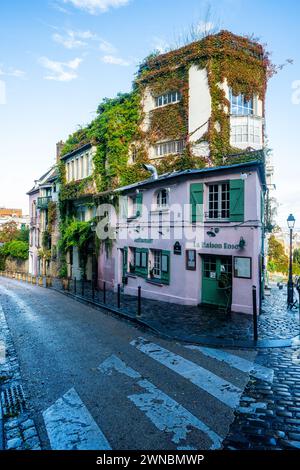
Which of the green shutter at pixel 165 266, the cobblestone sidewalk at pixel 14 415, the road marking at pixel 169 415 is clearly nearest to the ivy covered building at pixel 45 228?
the green shutter at pixel 165 266

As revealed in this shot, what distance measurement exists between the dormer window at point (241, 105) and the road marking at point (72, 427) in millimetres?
20446

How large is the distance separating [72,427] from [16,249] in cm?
4005

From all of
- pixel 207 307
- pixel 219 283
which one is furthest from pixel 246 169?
pixel 207 307

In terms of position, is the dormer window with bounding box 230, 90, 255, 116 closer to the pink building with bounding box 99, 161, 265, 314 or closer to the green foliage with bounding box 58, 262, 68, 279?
the pink building with bounding box 99, 161, 265, 314

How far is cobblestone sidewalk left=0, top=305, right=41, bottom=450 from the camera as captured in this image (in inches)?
167

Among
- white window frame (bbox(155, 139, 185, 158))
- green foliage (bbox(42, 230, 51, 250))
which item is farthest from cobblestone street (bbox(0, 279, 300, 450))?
green foliage (bbox(42, 230, 51, 250))

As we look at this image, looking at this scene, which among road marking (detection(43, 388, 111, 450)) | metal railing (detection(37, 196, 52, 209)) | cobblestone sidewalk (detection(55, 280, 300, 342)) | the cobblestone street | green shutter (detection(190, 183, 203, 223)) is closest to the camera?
road marking (detection(43, 388, 111, 450))

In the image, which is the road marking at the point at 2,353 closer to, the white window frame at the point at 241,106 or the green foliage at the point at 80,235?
the green foliage at the point at 80,235

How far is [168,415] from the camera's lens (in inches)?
190

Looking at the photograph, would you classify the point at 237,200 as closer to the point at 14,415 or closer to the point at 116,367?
the point at 116,367

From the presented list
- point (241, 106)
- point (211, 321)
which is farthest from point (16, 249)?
point (211, 321)

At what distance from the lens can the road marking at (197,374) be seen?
5496 mm

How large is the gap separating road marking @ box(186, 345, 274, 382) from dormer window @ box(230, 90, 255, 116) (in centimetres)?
1757

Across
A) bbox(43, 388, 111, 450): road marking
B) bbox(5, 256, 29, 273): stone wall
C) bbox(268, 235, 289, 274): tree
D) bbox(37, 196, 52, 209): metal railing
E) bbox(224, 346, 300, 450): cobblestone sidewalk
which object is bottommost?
bbox(5, 256, 29, 273): stone wall
